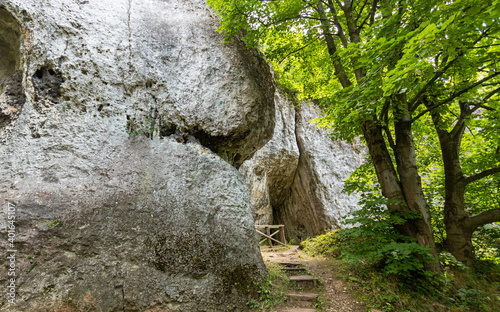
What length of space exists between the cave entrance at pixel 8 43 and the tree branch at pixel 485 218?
1029 cm

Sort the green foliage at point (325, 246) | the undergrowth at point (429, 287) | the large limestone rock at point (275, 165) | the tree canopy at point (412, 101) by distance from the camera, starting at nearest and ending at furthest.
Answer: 1. the tree canopy at point (412, 101)
2. the undergrowth at point (429, 287)
3. the green foliage at point (325, 246)
4. the large limestone rock at point (275, 165)

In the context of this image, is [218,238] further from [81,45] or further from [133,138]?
[81,45]

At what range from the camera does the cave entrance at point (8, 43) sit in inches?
177

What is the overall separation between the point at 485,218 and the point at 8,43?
1102 cm

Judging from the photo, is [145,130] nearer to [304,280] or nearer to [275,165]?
[304,280]

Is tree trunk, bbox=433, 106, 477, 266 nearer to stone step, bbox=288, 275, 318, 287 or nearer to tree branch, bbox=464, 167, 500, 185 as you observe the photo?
tree branch, bbox=464, 167, 500, 185

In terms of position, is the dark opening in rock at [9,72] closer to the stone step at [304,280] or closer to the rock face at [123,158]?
the rock face at [123,158]

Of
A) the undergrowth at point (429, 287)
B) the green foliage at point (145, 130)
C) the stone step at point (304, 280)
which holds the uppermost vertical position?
the green foliage at point (145, 130)

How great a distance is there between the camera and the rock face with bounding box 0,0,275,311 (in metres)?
3.48

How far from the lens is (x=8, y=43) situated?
4895 millimetres

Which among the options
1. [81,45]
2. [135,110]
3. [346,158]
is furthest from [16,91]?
[346,158]

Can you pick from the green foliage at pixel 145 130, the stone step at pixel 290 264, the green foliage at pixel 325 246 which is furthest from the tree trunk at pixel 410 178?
the green foliage at pixel 145 130

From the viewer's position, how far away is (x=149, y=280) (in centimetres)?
374

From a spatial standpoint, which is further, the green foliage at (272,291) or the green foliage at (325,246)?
the green foliage at (325,246)
